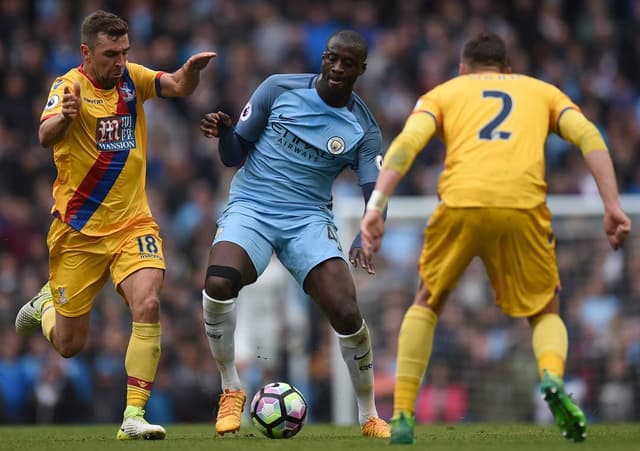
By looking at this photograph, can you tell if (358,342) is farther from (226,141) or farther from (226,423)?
(226,141)

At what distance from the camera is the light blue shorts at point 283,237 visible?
8500 mm

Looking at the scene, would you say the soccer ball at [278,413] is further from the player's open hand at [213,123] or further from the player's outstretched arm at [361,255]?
the player's open hand at [213,123]

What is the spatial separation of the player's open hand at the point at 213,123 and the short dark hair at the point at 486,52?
72.0 inches

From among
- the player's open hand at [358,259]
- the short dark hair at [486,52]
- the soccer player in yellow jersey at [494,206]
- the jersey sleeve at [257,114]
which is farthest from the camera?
the jersey sleeve at [257,114]

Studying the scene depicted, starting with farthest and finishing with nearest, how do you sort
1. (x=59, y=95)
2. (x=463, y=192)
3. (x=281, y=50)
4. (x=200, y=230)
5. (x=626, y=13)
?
(x=626, y=13) < (x=281, y=50) < (x=200, y=230) < (x=59, y=95) < (x=463, y=192)

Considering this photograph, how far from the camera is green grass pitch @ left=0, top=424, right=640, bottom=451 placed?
7371mm

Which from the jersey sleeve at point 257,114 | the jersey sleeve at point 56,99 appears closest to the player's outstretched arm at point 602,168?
the jersey sleeve at point 257,114

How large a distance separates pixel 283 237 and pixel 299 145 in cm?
63

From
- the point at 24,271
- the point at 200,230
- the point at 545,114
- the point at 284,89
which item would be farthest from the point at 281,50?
the point at 545,114

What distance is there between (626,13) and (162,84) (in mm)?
13476

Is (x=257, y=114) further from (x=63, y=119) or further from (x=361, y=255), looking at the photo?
(x=63, y=119)

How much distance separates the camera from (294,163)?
872cm

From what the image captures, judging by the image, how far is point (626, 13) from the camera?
20.5m

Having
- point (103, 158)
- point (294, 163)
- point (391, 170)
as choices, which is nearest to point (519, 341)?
point (294, 163)
